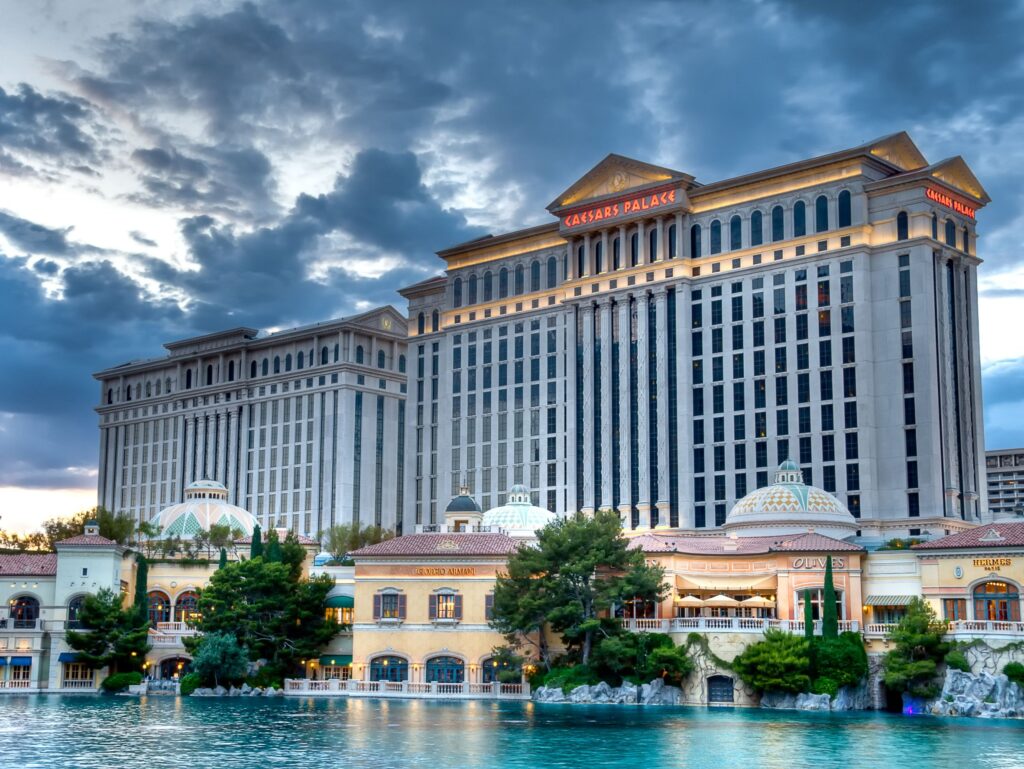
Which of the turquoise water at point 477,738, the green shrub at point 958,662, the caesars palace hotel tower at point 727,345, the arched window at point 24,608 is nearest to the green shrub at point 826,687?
the turquoise water at point 477,738

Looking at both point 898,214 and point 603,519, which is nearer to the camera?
point 603,519

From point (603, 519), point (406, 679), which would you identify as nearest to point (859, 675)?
point (603, 519)

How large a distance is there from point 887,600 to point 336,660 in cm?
4010

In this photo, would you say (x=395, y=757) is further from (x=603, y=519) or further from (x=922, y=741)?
(x=603, y=519)

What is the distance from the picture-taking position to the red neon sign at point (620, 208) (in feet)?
467

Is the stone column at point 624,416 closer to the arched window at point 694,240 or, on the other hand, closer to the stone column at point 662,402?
the stone column at point 662,402

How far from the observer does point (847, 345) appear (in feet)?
427

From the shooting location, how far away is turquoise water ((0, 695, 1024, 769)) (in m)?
57.0

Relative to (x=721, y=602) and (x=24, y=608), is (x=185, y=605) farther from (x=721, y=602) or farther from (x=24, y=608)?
(x=721, y=602)

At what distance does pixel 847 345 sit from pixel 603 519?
42877 mm

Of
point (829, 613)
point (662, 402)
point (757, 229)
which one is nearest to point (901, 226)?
point (757, 229)

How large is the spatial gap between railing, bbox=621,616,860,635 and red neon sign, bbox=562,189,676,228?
191 feet

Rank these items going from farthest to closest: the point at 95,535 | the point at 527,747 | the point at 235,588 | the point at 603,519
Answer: the point at 95,535
the point at 235,588
the point at 603,519
the point at 527,747

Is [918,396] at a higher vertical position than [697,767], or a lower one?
higher
